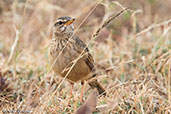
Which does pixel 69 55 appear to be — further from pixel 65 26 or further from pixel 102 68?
pixel 102 68

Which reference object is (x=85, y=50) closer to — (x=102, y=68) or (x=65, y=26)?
(x=65, y=26)

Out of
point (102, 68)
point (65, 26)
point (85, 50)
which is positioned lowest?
point (102, 68)

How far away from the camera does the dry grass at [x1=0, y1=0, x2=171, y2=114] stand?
398 cm

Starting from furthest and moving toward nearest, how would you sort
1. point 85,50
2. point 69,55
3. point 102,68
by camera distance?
point 102,68 < point 85,50 < point 69,55

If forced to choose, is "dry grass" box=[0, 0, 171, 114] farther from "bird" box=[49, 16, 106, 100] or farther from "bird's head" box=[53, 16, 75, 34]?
"bird's head" box=[53, 16, 75, 34]

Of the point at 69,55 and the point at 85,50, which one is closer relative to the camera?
the point at 69,55

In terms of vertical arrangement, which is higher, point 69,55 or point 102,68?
point 69,55

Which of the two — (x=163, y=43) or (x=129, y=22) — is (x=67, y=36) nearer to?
(x=163, y=43)

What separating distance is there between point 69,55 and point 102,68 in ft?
5.19

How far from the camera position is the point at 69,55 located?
15.0 feet

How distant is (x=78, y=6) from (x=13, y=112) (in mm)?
5380

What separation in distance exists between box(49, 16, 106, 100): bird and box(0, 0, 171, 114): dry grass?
261 mm

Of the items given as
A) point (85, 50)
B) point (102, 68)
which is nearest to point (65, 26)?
point (85, 50)

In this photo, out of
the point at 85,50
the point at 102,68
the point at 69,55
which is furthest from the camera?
the point at 102,68
